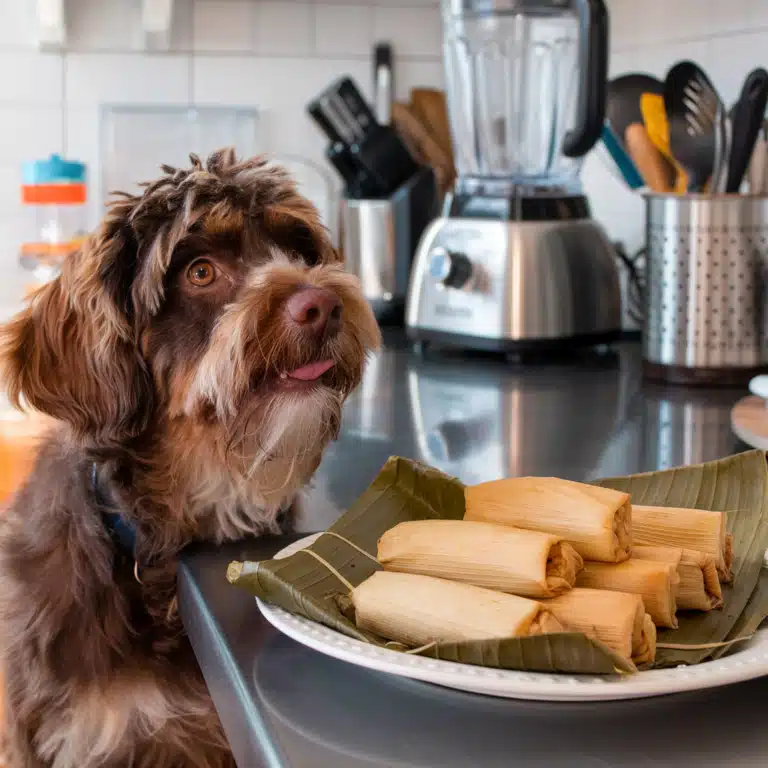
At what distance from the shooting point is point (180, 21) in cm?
267

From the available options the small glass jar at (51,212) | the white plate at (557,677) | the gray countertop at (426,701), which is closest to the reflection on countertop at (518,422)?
the gray countertop at (426,701)

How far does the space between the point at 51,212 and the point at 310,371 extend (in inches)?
79.1

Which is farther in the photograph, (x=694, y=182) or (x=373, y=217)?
(x=373, y=217)

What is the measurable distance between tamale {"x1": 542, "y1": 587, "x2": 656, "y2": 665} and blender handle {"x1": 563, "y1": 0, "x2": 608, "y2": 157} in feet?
3.53

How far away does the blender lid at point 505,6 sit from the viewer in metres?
1.94

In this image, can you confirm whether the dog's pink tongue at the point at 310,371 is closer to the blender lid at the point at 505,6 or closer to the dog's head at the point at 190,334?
the dog's head at the point at 190,334

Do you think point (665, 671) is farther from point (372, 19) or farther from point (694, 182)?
point (372, 19)

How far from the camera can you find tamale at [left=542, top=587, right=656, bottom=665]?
0.53 m

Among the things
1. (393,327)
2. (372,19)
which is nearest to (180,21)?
(372,19)

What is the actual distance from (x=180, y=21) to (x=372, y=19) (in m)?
0.47

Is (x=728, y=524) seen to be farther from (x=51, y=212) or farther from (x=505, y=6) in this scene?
(x=51, y=212)

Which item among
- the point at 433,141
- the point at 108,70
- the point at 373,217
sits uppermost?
the point at 108,70

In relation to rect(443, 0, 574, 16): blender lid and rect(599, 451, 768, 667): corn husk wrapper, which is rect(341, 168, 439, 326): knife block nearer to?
rect(443, 0, 574, 16): blender lid

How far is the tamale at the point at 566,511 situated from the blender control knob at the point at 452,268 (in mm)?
1008
